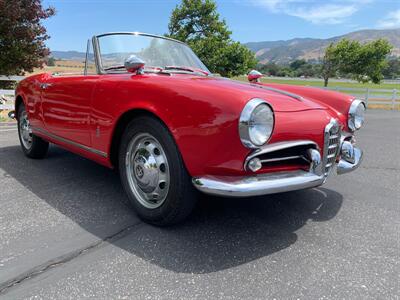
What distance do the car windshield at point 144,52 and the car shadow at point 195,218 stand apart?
1.20 metres

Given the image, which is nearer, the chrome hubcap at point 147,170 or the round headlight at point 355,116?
the chrome hubcap at point 147,170

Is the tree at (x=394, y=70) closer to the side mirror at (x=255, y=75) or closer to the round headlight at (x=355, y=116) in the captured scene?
the side mirror at (x=255, y=75)

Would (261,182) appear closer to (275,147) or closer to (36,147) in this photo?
(275,147)

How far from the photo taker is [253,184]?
6.88ft

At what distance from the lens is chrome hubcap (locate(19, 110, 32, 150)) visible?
439 centimetres

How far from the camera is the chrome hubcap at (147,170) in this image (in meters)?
2.46

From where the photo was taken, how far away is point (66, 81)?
3.32 m

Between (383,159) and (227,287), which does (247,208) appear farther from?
(383,159)

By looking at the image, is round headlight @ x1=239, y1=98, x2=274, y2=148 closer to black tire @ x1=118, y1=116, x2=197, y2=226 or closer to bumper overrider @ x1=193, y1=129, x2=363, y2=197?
bumper overrider @ x1=193, y1=129, x2=363, y2=197

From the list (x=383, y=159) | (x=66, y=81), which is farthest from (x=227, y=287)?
(x=383, y=159)

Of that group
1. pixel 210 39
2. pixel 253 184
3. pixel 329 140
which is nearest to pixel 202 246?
pixel 253 184

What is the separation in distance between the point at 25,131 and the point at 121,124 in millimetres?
2410

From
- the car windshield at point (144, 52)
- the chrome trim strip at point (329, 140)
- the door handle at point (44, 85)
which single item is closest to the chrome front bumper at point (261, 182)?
the chrome trim strip at point (329, 140)

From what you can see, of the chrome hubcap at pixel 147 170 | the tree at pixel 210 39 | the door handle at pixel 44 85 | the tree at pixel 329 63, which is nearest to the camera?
the chrome hubcap at pixel 147 170
